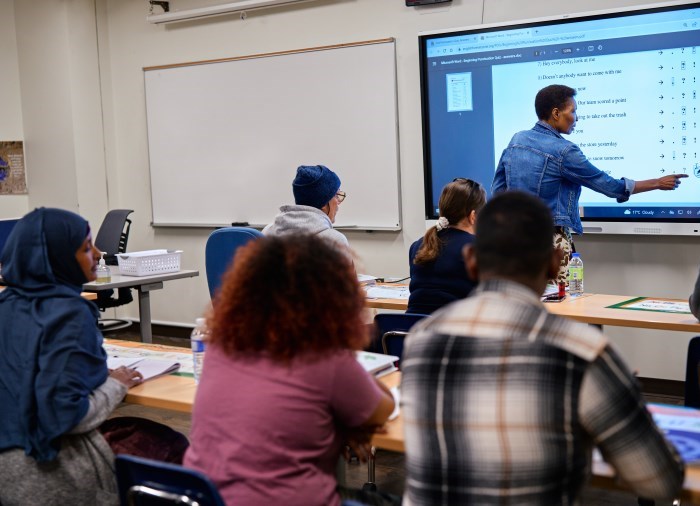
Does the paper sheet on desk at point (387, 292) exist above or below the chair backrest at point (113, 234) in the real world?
below

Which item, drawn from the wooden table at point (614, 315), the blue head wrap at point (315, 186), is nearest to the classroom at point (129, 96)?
the blue head wrap at point (315, 186)

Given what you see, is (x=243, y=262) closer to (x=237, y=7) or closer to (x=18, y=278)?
(x=18, y=278)

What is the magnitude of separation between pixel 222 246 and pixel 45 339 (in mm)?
2296

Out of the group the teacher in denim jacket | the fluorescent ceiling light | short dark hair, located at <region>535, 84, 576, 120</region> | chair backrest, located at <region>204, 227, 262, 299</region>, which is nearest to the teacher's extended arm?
the teacher in denim jacket

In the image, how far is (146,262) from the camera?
5.13 m

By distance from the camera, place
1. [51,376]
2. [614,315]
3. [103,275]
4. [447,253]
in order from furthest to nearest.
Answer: [103,275] < [614,315] < [447,253] < [51,376]

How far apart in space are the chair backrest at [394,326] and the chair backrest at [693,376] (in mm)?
958

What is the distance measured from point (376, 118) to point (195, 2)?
6.27ft

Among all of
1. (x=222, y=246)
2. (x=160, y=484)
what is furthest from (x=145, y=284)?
(x=160, y=484)

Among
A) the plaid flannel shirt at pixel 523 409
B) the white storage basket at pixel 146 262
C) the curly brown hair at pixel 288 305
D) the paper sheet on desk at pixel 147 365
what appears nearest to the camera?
the plaid flannel shirt at pixel 523 409

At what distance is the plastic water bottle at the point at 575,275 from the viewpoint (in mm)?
3926

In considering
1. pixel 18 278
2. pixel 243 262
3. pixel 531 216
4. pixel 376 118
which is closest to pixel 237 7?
pixel 376 118

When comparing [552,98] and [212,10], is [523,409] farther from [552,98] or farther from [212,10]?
[212,10]

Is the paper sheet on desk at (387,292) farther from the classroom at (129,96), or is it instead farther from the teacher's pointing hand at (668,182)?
the teacher's pointing hand at (668,182)
